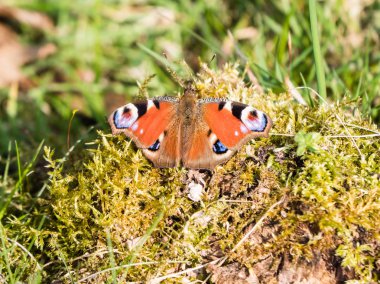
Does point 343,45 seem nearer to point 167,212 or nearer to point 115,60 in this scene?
point 115,60

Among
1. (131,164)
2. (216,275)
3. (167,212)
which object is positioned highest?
(131,164)

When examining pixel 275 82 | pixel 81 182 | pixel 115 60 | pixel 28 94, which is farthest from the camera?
pixel 115 60

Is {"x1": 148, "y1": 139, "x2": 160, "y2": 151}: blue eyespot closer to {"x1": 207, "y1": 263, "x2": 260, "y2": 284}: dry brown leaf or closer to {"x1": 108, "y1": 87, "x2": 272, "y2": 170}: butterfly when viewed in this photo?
{"x1": 108, "y1": 87, "x2": 272, "y2": 170}: butterfly

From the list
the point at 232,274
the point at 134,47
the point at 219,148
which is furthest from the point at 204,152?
the point at 134,47

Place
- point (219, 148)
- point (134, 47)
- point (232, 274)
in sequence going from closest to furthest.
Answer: point (232, 274) < point (219, 148) < point (134, 47)

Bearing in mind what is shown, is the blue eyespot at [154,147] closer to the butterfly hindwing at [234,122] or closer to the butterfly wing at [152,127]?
the butterfly wing at [152,127]

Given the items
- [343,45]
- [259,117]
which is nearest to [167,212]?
[259,117]

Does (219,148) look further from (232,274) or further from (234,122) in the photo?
(232,274)
